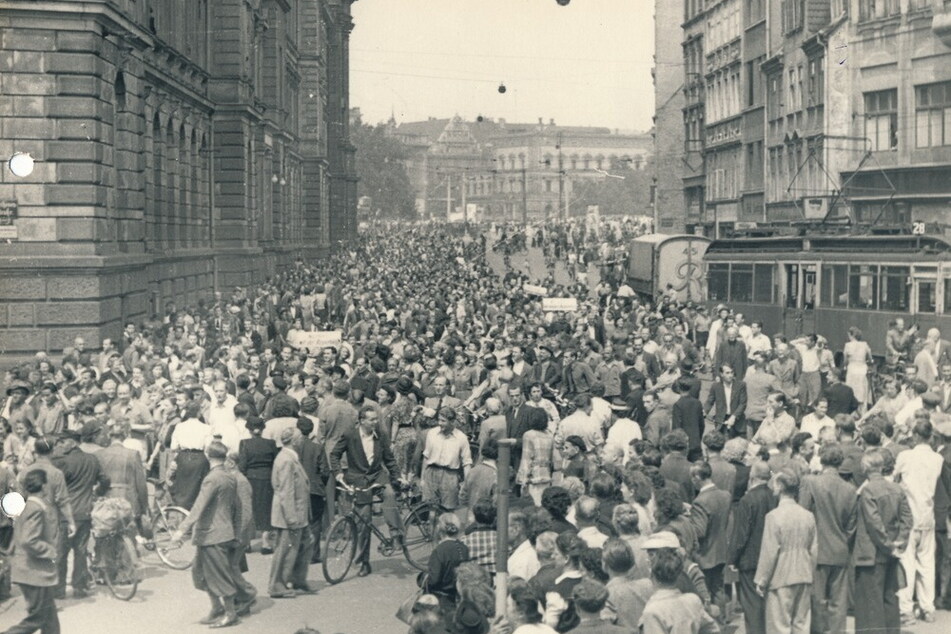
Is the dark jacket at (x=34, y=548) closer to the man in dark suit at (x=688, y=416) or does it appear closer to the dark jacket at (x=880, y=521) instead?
the dark jacket at (x=880, y=521)

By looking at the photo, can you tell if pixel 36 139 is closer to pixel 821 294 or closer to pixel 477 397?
pixel 477 397

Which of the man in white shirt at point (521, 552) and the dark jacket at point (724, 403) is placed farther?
the dark jacket at point (724, 403)

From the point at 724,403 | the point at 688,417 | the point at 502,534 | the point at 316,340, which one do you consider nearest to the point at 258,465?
the point at 688,417

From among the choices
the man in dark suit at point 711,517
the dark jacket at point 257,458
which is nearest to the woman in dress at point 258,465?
the dark jacket at point 257,458

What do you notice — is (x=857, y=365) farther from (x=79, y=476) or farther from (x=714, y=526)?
(x=79, y=476)

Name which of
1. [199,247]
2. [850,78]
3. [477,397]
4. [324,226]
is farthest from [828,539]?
[324,226]

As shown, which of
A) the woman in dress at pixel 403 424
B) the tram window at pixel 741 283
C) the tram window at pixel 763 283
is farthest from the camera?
the tram window at pixel 741 283

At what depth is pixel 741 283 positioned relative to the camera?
1320 inches

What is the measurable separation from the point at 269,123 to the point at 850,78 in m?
20.1

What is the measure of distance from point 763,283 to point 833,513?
22042 mm

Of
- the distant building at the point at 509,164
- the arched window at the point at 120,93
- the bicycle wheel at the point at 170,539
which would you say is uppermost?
the distant building at the point at 509,164

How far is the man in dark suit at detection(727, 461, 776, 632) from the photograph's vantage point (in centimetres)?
1074

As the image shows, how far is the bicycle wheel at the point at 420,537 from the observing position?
1380cm

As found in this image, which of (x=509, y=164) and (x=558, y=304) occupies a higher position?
(x=509, y=164)
